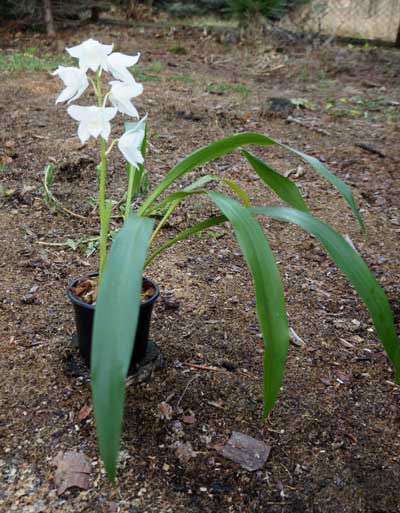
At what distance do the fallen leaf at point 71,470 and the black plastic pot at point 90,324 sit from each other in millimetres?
226

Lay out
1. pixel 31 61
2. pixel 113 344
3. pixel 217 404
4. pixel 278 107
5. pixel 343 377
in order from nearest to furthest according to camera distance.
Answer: pixel 113 344 < pixel 217 404 < pixel 343 377 < pixel 278 107 < pixel 31 61

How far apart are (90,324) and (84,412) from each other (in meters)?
0.19

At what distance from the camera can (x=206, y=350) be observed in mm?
1298

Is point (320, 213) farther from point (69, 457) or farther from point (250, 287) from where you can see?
point (69, 457)

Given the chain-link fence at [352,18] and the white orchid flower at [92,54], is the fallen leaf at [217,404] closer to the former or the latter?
the white orchid flower at [92,54]

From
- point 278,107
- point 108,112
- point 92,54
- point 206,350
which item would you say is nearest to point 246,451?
point 206,350

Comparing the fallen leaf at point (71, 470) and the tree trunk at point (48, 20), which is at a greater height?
the tree trunk at point (48, 20)

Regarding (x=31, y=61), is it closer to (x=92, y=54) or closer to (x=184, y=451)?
(x=92, y=54)

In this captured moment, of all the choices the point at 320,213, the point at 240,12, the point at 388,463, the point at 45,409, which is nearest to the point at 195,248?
the point at 320,213

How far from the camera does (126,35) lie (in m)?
5.31

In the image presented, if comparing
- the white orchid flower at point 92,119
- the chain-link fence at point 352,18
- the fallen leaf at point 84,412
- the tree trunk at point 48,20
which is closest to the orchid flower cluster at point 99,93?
the white orchid flower at point 92,119

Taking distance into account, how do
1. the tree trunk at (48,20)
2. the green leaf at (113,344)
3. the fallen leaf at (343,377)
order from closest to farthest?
the green leaf at (113,344) → the fallen leaf at (343,377) → the tree trunk at (48,20)

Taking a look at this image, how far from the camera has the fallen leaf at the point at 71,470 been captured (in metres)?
0.93

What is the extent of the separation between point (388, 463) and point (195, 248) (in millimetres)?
948
